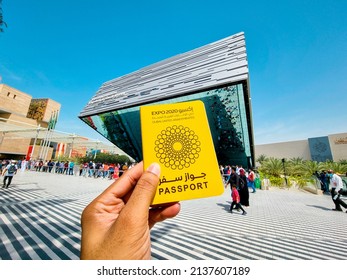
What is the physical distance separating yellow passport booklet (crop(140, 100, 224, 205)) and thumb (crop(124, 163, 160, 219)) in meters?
0.10

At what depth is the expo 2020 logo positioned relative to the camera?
4.49 ft

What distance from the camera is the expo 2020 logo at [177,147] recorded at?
4.49 ft

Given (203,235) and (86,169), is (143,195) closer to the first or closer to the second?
(203,235)

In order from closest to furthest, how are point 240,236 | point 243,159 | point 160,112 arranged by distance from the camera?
point 160,112, point 240,236, point 243,159

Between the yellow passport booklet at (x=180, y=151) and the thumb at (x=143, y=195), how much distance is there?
0.32ft

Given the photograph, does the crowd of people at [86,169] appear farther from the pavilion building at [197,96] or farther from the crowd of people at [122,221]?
the crowd of people at [122,221]

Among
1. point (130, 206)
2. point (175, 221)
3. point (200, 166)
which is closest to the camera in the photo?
point (130, 206)

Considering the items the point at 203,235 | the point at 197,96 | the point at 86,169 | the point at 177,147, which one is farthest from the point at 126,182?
the point at 197,96

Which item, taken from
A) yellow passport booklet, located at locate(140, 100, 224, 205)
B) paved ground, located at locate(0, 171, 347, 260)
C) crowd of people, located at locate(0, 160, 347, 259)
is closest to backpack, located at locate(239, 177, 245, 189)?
paved ground, located at locate(0, 171, 347, 260)

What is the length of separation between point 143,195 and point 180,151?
46cm

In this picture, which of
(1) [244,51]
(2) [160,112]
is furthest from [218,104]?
(2) [160,112]

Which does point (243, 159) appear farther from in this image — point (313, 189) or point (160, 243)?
point (160, 243)

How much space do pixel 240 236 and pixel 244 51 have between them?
981 inches

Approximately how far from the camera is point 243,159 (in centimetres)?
3009
